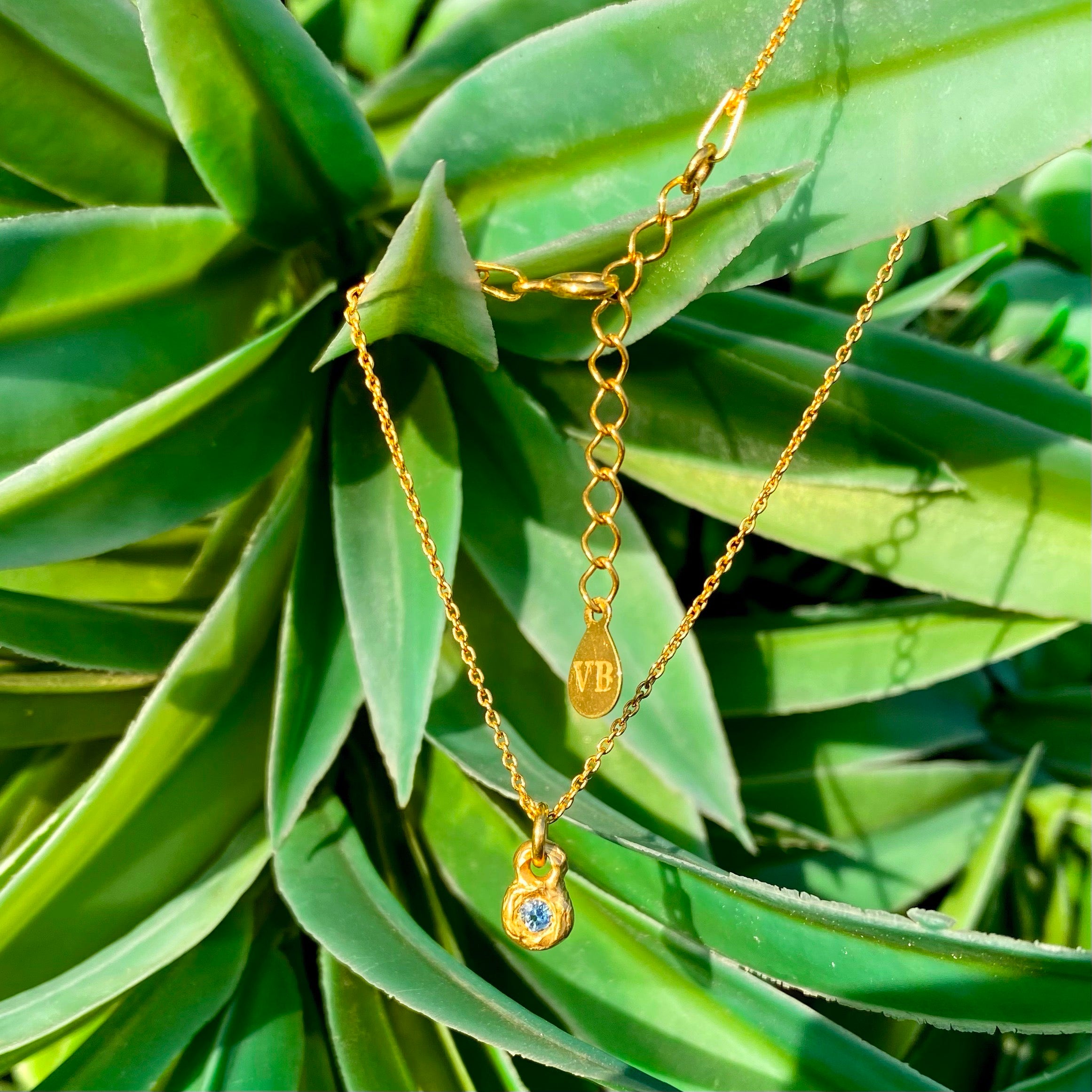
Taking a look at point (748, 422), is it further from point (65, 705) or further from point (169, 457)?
point (65, 705)

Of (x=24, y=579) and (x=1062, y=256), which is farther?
(x=1062, y=256)

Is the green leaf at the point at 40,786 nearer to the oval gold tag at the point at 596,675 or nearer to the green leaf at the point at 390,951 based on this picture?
the green leaf at the point at 390,951

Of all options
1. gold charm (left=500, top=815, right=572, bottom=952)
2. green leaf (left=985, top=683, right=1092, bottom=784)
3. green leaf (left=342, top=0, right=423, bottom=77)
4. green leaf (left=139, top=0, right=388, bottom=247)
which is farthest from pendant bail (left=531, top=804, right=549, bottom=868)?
green leaf (left=342, top=0, right=423, bottom=77)

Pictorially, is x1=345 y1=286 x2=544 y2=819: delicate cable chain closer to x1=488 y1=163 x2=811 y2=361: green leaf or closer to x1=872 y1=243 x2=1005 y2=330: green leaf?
x1=488 y1=163 x2=811 y2=361: green leaf

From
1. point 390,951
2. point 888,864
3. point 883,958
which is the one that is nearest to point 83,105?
point 390,951

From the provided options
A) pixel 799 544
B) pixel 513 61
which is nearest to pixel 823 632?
pixel 799 544

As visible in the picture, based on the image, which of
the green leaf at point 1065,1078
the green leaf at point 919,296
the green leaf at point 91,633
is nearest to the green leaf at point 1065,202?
the green leaf at point 919,296

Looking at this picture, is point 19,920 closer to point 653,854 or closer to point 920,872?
point 653,854
